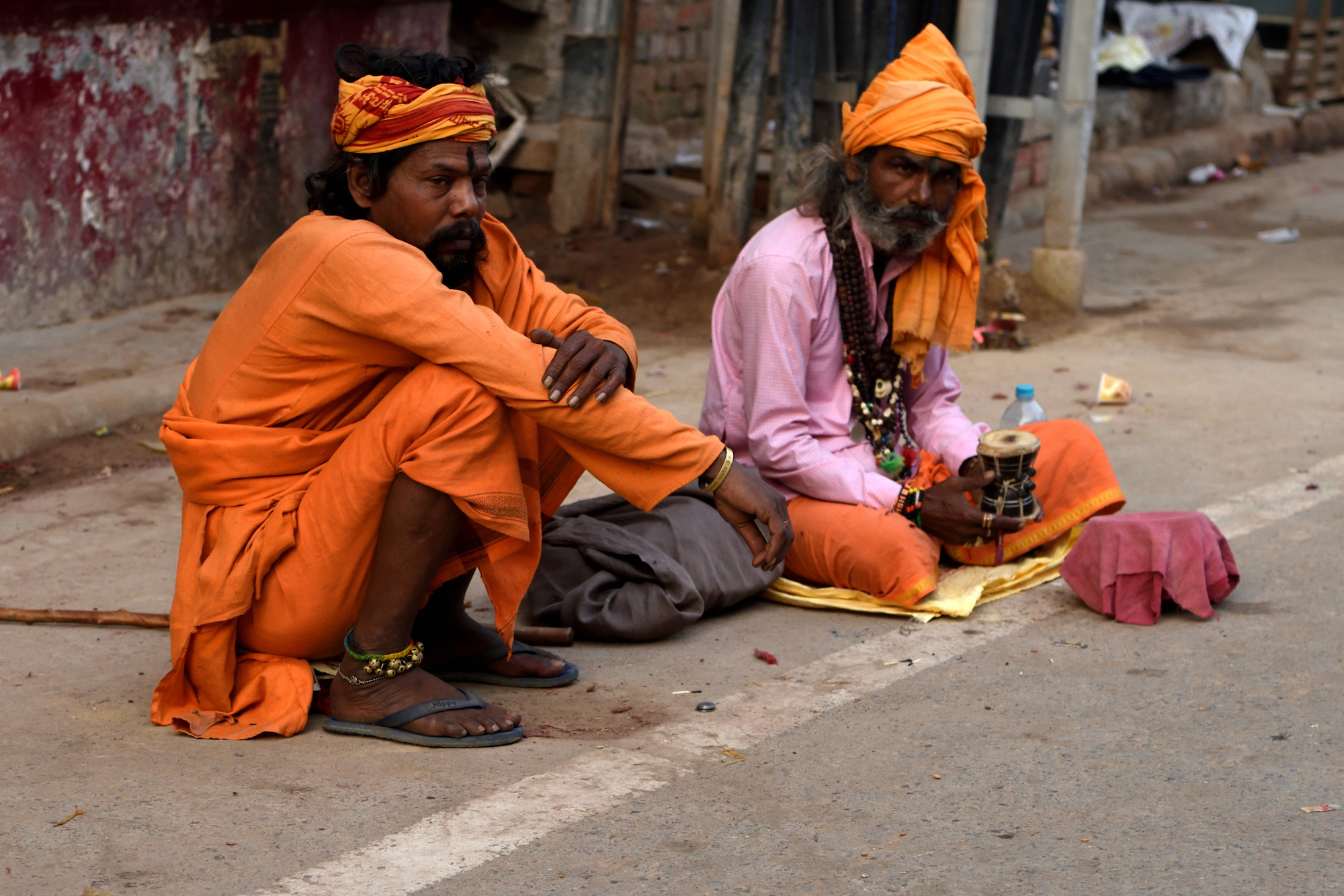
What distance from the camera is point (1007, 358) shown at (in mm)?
6727

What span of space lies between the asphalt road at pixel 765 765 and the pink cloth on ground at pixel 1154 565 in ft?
0.20

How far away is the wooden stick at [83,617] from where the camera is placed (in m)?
3.59

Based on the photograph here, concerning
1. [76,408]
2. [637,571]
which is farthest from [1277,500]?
[76,408]

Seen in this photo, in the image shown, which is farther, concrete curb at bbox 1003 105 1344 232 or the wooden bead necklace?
concrete curb at bbox 1003 105 1344 232

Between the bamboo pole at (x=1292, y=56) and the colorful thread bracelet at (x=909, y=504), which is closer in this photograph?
the colorful thread bracelet at (x=909, y=504)

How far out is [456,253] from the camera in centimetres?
314

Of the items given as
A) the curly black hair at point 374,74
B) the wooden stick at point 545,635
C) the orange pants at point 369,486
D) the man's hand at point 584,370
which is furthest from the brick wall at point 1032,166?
the orange pants at point 369,486

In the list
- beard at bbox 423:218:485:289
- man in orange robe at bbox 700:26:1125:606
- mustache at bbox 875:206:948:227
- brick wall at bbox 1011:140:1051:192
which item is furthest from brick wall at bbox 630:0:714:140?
beard at bbox 423:218:485:289

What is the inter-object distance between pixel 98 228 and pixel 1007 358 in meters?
4.03

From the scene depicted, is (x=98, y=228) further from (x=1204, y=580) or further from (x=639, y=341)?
(x=1204, y=580)

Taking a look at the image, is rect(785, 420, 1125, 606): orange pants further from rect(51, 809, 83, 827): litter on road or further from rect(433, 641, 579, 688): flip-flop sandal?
rect(51, 809, 83, 827): litter on road

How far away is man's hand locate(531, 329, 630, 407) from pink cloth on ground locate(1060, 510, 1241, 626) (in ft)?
4.79

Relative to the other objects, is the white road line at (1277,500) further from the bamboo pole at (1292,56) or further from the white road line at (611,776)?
the bamboo pole at (1292,56)

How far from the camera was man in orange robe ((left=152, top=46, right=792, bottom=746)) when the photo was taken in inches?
113
